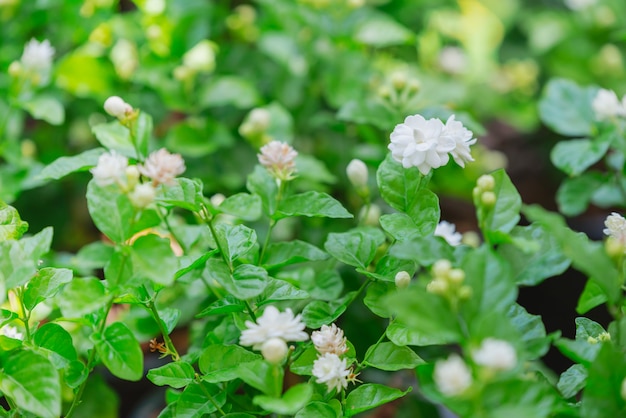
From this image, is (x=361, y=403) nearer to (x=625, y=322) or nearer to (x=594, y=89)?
(x=625, y=322)

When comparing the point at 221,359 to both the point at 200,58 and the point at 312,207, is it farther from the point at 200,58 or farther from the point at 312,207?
the point at 200,58

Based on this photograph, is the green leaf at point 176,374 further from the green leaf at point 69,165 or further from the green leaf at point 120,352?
the green leaf at point 69,165

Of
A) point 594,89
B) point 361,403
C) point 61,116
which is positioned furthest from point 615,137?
point 61,116

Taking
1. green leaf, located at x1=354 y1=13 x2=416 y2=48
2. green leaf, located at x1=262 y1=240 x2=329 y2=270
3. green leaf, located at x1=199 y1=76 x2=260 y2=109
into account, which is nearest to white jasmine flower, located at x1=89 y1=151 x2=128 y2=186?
green leaf, located at x1=262 y1=240 x2=329 y2=270

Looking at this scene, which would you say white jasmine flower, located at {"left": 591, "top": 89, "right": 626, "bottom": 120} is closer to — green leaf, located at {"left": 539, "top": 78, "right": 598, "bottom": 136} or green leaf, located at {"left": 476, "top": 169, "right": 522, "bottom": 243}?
green leaf, located at {"left": 539, "top": 78, "right": 598, "bottom": 136}

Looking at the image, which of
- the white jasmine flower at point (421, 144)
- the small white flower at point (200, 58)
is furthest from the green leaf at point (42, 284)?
the small white flower at point (200, 58)

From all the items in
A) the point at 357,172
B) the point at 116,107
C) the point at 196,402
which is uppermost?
the point at 116,107

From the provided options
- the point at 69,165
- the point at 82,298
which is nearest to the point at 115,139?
the point at 69,165
